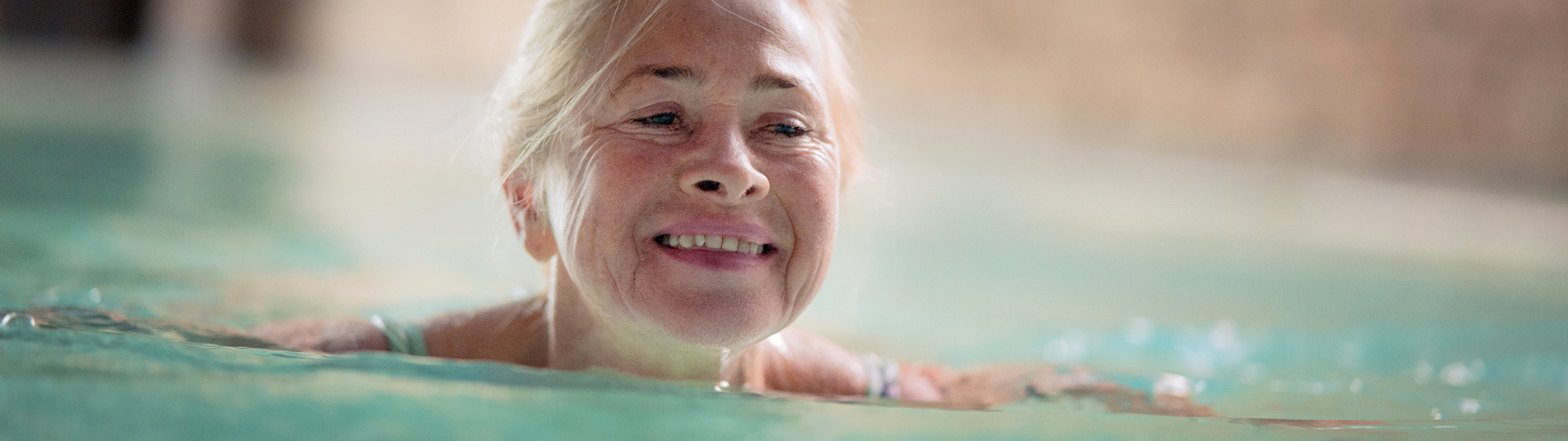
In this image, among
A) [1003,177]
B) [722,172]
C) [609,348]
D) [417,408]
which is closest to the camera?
[417,408]

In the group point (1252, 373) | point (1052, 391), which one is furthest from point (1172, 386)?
point (1252, 373)

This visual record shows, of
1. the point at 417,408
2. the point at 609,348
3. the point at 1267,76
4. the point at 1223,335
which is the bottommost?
the point at 417,408

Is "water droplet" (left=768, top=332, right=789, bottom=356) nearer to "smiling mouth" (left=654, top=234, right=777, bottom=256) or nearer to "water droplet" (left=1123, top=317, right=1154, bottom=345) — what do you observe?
"smiling mouth" (left=654, top=234, right=777, bottom=256)

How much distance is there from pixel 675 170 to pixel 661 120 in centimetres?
9

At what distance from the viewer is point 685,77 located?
4.52ft

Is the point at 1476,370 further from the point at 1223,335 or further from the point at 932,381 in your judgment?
the point at 932,381

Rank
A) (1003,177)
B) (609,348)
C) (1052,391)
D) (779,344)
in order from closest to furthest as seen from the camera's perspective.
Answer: (609,348) → (779,344) → (1052,391) → (1003,177)

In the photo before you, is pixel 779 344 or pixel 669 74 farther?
pixel 779 344

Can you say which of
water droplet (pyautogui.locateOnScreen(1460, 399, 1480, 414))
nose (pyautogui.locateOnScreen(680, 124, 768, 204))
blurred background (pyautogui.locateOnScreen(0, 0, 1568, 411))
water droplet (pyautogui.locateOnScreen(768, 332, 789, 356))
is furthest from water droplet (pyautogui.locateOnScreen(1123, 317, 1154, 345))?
nose (pyautogui.locateOnScreen(680, 124, 768, 204))

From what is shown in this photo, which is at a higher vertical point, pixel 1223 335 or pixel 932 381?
pixel 1223 335

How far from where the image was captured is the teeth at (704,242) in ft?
4.39

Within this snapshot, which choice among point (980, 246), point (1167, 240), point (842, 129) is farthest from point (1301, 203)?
point (842, 129)

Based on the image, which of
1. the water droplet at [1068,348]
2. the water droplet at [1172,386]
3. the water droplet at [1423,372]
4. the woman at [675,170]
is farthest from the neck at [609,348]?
the water droplet at [1423,372]

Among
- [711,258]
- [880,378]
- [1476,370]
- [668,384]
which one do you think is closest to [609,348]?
[668,384]
